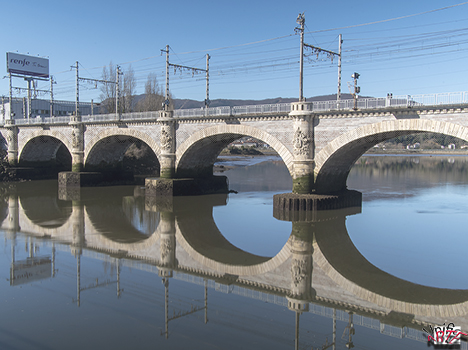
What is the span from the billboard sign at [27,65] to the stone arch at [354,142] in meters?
42.2

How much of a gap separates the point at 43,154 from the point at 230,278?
37372 mm

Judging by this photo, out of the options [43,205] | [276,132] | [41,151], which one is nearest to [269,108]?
[276,132]

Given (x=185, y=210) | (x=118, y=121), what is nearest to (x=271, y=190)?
(x=185, y=210)

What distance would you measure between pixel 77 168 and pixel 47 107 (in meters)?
32.6

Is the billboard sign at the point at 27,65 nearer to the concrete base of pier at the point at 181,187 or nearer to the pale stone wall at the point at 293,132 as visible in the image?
the pale stone wall at the point at 293,132

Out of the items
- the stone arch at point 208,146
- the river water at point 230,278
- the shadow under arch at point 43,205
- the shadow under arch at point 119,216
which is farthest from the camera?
the stone arch at point 208,146

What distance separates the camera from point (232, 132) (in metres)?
25.7

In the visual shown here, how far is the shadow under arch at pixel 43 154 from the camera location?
42281 mm

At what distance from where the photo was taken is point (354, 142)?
21.3 m

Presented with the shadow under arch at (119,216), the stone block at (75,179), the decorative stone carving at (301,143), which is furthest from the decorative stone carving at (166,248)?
the stone block at (75,179)

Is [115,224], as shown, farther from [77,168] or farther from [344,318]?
[77,168]

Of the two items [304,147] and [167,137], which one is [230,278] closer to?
[304,147]

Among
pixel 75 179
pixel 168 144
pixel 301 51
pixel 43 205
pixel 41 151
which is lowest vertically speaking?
pixel 43 205

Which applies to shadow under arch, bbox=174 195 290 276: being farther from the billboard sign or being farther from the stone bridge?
the billboard sign
